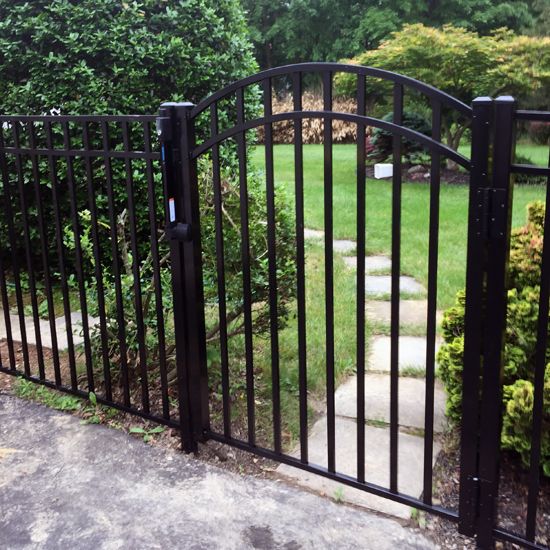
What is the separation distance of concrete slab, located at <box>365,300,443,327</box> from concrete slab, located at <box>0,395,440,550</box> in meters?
1.99

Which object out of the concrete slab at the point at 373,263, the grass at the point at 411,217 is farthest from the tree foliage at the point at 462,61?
the concrete slab at the point at 373,263

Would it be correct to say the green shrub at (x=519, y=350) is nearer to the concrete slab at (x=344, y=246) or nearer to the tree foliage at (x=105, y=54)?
the tree foliage at (x=105, y=54)

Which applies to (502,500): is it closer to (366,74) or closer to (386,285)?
(366,74)

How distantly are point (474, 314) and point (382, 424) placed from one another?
1183 millimetres

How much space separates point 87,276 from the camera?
205 inches

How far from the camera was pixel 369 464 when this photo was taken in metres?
2.88

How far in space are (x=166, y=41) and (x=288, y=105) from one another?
49.4 ft

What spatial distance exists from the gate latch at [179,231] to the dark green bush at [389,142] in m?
10.1

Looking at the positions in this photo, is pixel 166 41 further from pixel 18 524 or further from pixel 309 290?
pixel 18 524

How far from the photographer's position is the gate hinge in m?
2.05

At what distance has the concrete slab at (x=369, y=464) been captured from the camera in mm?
2670

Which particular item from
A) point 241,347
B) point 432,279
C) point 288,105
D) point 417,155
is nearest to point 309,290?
point 241,347

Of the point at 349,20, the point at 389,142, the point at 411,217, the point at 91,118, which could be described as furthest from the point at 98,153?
the point at 349,20

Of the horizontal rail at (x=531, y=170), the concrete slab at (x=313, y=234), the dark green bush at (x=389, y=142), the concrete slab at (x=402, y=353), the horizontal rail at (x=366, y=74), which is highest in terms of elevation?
the horizontal rail at (x=366, y=74)
